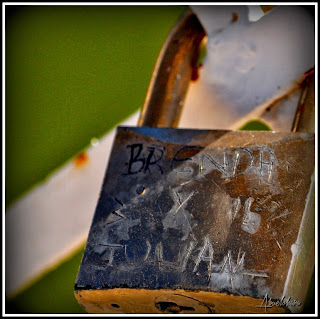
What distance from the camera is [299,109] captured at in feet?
2.63

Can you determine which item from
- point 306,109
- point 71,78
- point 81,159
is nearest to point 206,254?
point 306,109

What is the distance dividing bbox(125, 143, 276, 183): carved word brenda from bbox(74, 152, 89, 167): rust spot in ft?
1.72

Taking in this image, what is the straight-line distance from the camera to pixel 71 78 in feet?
4.27

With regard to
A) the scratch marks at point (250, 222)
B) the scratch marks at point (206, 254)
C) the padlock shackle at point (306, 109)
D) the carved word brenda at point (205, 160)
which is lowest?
the scratch marks at point (206, 254)

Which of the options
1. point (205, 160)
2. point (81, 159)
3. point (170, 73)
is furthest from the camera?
point (81, 159)

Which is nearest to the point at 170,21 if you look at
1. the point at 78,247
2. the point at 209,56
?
the point at 209,56

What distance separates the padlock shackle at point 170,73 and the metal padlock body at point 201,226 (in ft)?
0.46

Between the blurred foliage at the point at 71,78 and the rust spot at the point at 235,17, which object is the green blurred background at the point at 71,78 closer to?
the blurred foliage at the point at 71,78

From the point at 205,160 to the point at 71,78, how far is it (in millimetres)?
776

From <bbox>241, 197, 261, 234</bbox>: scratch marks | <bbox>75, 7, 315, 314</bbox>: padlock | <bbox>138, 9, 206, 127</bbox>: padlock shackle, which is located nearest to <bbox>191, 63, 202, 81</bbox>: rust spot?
<bbox>138, 9, 206, 127</bbox>: padlock shackle

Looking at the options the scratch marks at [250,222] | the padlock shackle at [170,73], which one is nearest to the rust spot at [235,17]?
the padlock shackle at [170,73]

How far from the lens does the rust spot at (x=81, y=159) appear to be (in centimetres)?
122

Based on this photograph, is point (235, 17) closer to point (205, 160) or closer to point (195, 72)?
point (195, 72)

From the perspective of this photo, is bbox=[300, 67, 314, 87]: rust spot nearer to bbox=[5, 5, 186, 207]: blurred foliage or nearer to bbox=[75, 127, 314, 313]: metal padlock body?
bbox=[75, 127, 314, 313]: metal padlock body
